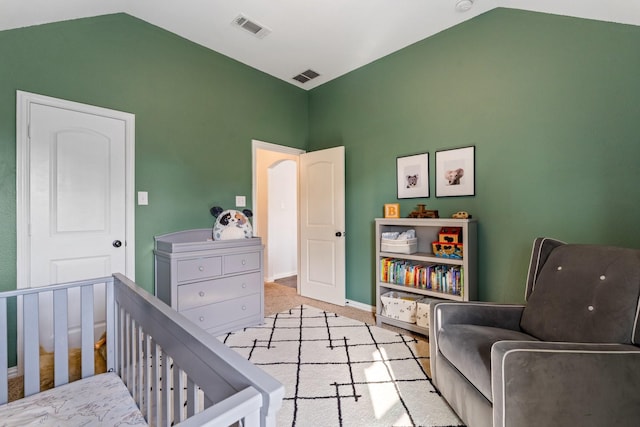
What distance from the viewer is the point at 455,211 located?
265cm

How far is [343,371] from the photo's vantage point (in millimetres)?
1996

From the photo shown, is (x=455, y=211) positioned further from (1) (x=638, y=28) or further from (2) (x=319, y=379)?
(2) (x=319, y=379)

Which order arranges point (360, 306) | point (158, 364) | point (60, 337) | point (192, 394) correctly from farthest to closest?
point (360, 306) → point (60, 337) → point (158, 364) → point (192, 394)

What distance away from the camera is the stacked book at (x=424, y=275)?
8.11 feet

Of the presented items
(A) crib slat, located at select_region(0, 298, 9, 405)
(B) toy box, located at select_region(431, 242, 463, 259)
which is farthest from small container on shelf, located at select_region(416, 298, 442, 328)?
(A) crib slat, located at select_region(0, 298, 9, 405)

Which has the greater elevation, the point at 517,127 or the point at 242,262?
the point at 517,127

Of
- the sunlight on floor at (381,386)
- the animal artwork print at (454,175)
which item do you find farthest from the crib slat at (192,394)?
the animal artwork print at (454,175)

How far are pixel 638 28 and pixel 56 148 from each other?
4032mm

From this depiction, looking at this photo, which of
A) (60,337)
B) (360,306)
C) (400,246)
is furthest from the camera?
(360,306)

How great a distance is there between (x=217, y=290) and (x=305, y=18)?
251 centimetres

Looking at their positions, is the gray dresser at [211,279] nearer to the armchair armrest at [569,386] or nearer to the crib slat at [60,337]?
the crib slat at [60,337]

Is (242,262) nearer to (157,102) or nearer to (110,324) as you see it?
(110,324)

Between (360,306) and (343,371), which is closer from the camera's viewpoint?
(343,371)

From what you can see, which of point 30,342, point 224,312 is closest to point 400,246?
point 224,312
